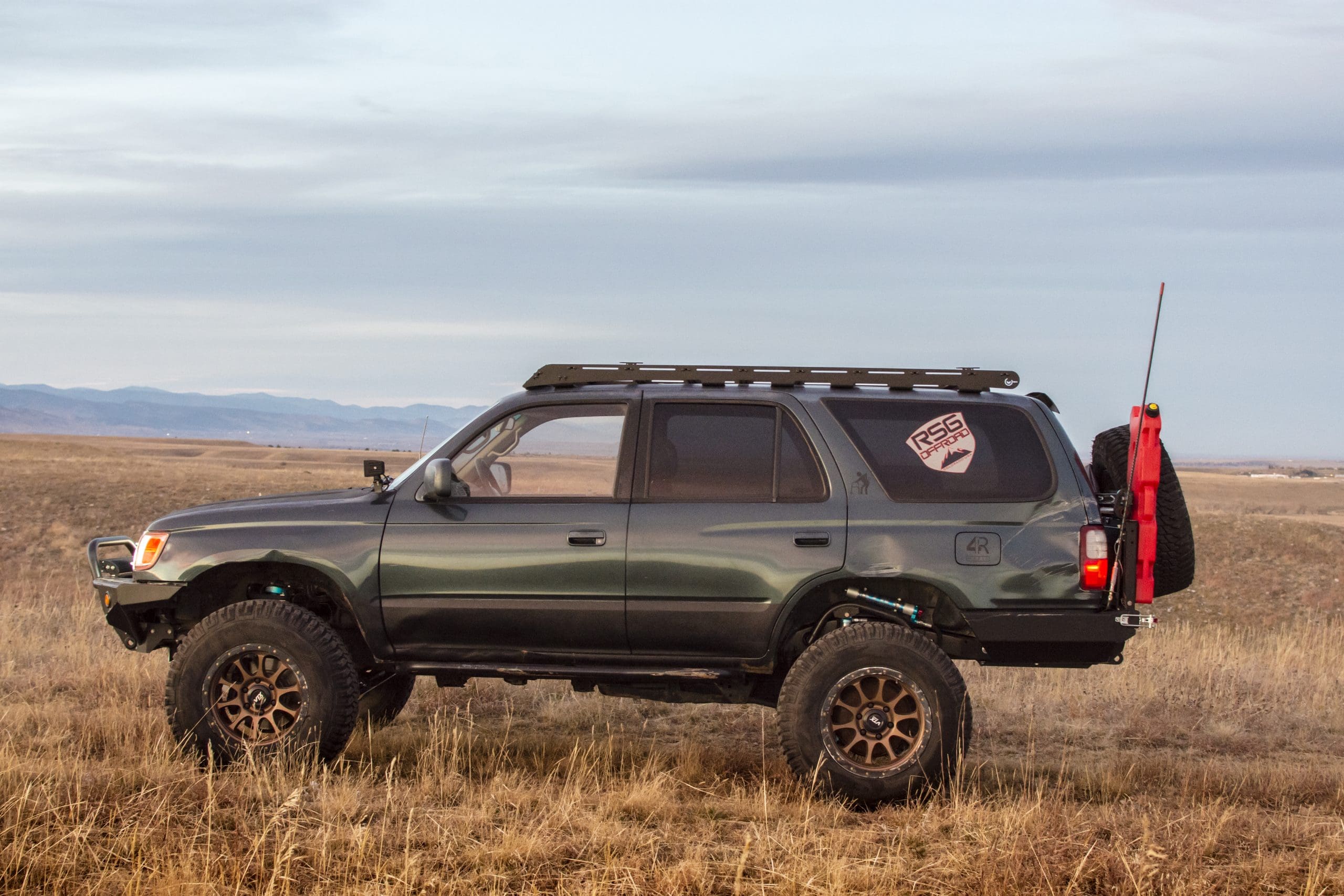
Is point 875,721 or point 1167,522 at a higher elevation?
point 1167,522

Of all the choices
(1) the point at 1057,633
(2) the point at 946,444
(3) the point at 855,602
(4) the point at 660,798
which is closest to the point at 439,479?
(4) the point at 660,798

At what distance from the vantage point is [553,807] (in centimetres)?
584

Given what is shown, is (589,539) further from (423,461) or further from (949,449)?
(949,449)

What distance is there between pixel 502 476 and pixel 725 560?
4.13ft

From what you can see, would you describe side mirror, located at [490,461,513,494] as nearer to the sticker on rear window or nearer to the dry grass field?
the dry grass field

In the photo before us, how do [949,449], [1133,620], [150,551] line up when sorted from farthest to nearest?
1. [150,551]
2. [949,449]
3. [1133,620]

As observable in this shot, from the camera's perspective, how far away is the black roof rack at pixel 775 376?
21.6 feet

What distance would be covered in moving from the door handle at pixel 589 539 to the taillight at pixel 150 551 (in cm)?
220

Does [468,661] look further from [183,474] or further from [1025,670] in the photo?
[183,474]

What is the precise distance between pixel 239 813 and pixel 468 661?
1.41 meters

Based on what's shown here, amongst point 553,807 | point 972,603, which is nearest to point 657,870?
point 553,807

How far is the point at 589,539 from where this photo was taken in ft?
21.4

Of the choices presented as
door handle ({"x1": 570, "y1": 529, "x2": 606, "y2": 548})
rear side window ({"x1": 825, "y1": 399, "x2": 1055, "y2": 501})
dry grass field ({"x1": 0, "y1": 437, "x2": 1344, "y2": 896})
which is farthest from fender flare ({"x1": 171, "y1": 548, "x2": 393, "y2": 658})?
rear side window ({"x1": 825, "y1": 399, "x2": 1055, "y2": 501})

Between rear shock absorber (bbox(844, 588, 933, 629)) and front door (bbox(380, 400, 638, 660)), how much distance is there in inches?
45.6
